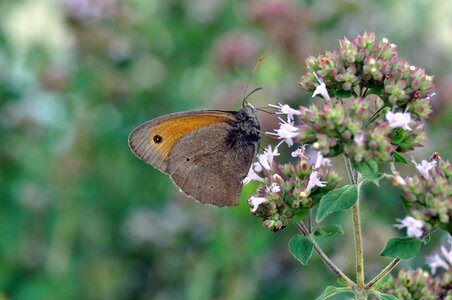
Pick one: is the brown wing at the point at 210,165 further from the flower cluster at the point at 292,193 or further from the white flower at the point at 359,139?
the white flower at the point at 359,139

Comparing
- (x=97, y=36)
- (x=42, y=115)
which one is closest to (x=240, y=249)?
(x=97, y=36)

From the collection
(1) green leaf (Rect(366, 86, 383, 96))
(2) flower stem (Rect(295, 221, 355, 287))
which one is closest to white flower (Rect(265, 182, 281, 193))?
(2) flower stem (Rect(295, 221, 355, 287))

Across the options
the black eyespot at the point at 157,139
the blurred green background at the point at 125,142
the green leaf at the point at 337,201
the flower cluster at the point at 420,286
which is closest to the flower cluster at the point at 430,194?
the green leaf at the point at 337,201

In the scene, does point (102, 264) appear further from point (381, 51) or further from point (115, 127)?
point (381, 51)

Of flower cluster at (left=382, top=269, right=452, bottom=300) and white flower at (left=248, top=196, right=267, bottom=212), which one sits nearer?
flower cluster at (left=382, top=269, right=452, bottom=300)

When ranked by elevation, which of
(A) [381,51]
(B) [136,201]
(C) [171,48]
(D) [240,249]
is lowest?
(A) [381,51]

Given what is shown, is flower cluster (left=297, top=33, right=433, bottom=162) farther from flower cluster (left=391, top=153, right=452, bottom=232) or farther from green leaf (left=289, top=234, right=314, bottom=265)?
green leaf (left=289, top=234, right=314, bottom=265)
